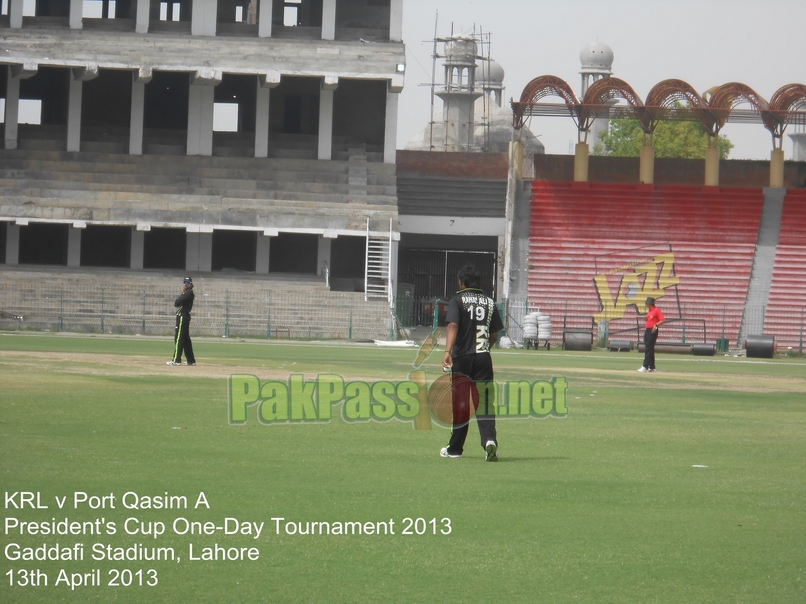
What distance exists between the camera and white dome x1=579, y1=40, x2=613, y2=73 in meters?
93.6

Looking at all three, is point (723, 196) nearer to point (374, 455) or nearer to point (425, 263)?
point (425, 263)

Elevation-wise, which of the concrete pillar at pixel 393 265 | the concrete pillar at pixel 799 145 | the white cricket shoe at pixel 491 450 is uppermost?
the concrete pillar at pixel 799 145

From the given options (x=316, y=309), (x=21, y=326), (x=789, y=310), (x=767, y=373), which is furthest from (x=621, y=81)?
(x=21, y=326)

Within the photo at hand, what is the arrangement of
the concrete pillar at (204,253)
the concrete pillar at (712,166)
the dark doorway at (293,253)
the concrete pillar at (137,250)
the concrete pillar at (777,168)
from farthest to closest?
1. the dark doorway at (293,253)
2. the concrete pillar at (777,168)
3. the concrete pillar at (712,166)
4. the concrete pillar at (204,253)
5. the concrete pillar at (137,250)

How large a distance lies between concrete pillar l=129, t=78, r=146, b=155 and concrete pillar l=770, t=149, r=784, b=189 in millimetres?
27765

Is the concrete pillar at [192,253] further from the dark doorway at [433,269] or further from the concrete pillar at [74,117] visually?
the dark doorway at [433,269]

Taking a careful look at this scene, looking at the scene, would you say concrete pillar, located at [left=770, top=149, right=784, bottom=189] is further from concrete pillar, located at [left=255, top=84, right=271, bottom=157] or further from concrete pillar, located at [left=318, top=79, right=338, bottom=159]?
concrete pillar, located at [left=255, top=84, right=271, bottom=157]

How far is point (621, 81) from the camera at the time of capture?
→ 4888 cm

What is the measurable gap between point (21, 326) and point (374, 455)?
100ft

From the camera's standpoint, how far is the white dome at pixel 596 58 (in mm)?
93625

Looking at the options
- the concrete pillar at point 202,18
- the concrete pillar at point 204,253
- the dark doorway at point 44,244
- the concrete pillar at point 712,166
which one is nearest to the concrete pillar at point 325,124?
the concrete pillar at point 202,18

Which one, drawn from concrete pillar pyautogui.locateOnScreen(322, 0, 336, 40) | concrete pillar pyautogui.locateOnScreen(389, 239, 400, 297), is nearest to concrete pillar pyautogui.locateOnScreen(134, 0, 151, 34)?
concrete pillar pyautogui.locateOnScreen(322, 0, 336, 40)

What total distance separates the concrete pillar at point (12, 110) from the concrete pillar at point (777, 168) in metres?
33.3

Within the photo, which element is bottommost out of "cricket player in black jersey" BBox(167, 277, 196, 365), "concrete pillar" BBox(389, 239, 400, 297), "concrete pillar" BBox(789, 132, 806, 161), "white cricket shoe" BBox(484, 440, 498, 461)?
"white cricket shoe" BBox(484, 440, 498, 461)
